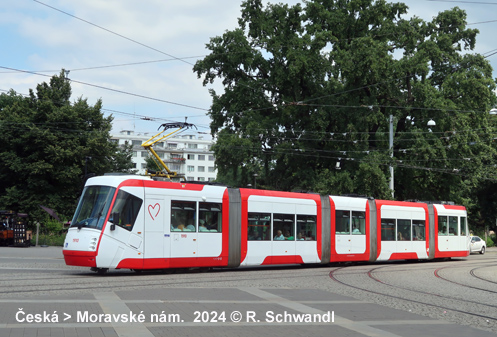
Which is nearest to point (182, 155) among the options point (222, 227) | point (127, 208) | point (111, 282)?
point (222, 227)

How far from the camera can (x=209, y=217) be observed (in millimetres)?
19969

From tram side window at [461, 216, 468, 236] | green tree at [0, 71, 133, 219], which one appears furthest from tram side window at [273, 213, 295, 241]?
green tree at [0, 71, 133, 219]

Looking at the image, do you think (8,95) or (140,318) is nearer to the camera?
(140,318)

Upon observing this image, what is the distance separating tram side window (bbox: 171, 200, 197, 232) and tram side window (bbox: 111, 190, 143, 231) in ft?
4.40

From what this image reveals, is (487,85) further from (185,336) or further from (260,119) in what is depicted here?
(185,336)

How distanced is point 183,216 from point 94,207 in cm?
291

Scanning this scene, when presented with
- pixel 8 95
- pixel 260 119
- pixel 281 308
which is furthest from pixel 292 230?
pixel 8 95

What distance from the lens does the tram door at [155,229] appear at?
1822cm

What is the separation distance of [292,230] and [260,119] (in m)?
17.6

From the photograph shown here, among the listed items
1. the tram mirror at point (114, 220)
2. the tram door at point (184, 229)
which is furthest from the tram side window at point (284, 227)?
the tram mirror at point (114, 220)

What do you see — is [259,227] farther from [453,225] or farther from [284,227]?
[453,225]

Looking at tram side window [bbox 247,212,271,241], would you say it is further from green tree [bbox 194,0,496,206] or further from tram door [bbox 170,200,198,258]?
green tree [bbox 194,0,496,206]

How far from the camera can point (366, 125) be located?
37125mm

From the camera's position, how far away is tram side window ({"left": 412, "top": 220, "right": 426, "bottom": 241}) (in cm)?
2898
